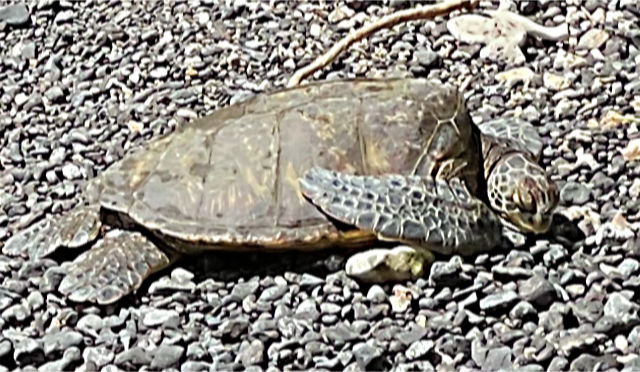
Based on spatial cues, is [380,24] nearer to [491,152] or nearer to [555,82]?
[555,82]

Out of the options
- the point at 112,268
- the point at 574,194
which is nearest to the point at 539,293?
the point at 574,194

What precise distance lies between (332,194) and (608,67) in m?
1.56

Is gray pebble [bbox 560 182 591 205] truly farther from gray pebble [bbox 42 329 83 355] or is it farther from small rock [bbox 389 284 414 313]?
gray pebble [bbox 42 329 83 355]

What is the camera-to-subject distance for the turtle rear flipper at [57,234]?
14.3 ft

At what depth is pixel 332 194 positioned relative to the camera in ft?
13.5

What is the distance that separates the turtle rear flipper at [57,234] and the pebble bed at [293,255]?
1.8 inches

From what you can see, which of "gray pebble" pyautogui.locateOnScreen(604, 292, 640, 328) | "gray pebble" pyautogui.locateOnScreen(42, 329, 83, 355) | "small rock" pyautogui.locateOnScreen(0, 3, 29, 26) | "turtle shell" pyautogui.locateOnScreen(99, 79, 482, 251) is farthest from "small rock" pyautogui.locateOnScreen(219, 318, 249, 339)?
"small rock" pyautogui.locateOnScreen(0, 3, 29, 26)

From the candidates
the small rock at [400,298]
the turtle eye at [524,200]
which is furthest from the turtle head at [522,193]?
the small rock at [400,298]

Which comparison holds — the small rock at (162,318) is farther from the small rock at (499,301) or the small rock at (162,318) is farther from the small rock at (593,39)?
the small rock at (593,39)

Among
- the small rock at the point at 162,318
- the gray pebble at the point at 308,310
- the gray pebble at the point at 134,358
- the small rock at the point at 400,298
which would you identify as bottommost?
the small rock at the point at 400,298

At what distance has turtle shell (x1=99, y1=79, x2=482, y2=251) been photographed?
4145 millimetres

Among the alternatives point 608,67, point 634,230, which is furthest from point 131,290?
point 608,67

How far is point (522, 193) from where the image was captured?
13.8 ft

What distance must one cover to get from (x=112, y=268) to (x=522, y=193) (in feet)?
4.18
